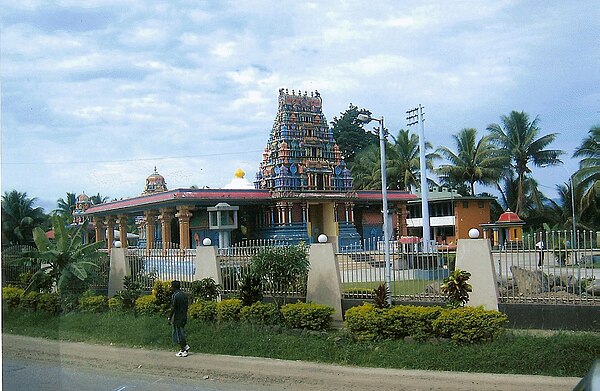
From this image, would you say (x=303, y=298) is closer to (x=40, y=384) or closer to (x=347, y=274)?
(x=347, y=274)

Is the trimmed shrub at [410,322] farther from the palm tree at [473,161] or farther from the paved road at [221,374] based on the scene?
the palm tree at [473,161]

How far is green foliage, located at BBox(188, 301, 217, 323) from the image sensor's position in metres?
10.3

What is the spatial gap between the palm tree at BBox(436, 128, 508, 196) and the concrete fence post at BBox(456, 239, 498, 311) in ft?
A: 17.1

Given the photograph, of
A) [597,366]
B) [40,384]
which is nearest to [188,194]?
[40,384]

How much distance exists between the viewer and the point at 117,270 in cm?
1336

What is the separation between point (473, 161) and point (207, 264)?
717cm

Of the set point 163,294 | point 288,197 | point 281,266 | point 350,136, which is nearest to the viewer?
point 281,266

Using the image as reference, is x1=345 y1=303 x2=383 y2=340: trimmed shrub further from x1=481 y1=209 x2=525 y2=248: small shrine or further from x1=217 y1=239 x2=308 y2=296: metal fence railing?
x1=481 y1=209 x2=525 y2=248: small shrine

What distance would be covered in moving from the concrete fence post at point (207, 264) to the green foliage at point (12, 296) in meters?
3.89

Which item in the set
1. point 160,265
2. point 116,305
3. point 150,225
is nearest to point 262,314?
point 116,305

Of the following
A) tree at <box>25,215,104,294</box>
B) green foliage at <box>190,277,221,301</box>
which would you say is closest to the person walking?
→ green foliage at <box>190,277,221,301</box>

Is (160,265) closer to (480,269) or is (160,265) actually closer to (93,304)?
(93,304)

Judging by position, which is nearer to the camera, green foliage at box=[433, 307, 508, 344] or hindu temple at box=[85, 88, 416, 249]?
green foliage at box=[433, 307, 508, 344]

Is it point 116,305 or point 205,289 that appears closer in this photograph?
point 205,289
